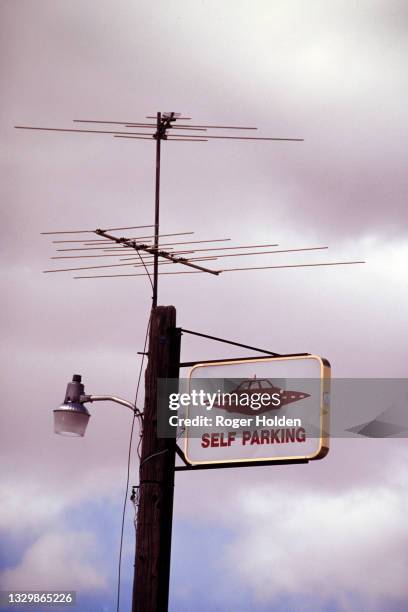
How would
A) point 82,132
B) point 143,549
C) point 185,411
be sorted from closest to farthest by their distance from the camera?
point 143,549 < point 185,411 < point 82,132

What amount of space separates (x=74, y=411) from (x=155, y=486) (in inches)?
56.2

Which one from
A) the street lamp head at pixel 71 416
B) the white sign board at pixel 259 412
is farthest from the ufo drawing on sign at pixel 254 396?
the street lamp head at pixel 71 416

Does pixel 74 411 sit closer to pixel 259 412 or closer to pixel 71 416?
pixel 71 416

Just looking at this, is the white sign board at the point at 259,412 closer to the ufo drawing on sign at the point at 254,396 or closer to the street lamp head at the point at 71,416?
the ufo drawing on sign at the point at 254,396

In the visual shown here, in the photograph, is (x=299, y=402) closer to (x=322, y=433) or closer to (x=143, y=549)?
(x=322, y=433)

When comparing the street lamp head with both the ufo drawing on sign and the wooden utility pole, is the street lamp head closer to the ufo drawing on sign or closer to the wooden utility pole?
the wooden utility pole

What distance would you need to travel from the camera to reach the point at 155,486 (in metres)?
11.6

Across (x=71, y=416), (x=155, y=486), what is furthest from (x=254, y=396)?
(x=71, y=416)

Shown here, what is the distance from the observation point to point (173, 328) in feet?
39.8

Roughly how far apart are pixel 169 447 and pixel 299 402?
1612mm

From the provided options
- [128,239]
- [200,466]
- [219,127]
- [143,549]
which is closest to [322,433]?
[200,466]

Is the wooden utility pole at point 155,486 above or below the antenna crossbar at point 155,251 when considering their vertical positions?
below

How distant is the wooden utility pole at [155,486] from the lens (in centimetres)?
1122

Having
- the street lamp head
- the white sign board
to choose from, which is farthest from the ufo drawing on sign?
the street lamp head
